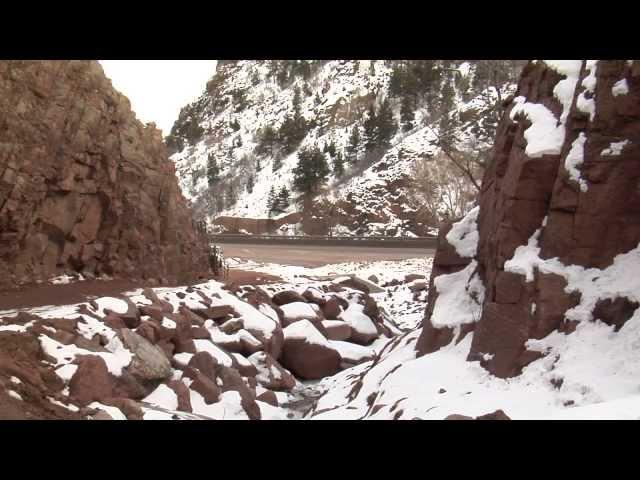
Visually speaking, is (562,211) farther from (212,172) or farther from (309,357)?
(212,172)

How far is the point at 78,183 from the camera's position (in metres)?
13.1

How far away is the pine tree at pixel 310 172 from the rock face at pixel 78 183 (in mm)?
32287

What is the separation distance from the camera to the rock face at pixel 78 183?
461 inches

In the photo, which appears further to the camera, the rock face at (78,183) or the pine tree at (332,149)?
the pine tree at (332,149)

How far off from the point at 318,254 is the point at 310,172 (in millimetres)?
20319

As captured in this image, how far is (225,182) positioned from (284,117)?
1099cm

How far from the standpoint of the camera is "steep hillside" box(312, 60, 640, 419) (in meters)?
5.19

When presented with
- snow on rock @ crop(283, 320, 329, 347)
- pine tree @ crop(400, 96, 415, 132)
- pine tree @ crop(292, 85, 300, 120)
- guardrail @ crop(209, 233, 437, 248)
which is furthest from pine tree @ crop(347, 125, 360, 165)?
snow on rock @ crop(283, 320, 329, 347)

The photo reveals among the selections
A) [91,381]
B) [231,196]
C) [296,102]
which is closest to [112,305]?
[91,381]

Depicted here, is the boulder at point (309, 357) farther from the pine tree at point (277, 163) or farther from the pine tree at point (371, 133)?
the pine tree at point (277, 163)

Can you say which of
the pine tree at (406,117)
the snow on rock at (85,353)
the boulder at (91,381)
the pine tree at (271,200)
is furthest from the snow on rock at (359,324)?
the pine tree at (406,117)

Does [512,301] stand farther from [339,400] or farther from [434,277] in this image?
[339,400]

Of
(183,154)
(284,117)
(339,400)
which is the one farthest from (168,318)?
(183,154)

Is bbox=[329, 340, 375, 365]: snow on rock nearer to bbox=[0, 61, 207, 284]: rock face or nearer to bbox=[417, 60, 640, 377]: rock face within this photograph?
bbox=[0, 61, 207, 284]: rock face
